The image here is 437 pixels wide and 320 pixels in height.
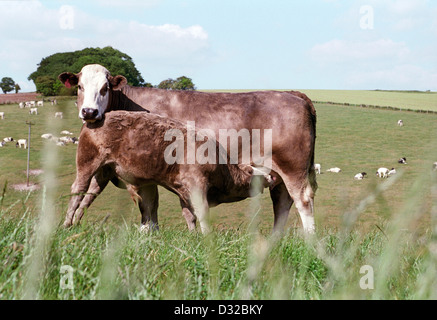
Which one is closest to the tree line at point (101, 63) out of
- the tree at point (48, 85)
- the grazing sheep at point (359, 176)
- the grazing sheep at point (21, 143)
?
the grazing sheep at point (21, 143)

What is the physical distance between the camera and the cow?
344 inches

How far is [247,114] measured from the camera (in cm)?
896

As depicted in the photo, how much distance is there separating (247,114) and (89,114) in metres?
2.99

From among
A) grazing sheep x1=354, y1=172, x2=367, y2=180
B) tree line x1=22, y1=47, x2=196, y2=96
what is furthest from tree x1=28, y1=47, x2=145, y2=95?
grazing sheep x1=354, y1=172, x2=367, y2=180

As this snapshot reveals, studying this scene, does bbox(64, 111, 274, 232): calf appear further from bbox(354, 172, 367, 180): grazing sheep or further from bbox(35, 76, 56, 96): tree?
bbox(354, 172, 367, 180): grazing sheep

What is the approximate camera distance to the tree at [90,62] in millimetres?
94425

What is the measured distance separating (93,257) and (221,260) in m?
0.94

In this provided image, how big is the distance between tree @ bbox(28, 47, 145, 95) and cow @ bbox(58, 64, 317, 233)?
8401cm

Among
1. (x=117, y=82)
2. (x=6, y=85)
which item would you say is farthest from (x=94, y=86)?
(x=6, y=85)

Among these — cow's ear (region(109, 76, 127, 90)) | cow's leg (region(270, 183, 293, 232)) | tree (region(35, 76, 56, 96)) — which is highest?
cow's ear (region(109, 76, 127, 90))

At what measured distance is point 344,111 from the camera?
87.9 m

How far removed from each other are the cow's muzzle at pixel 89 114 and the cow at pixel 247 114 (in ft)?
3.32

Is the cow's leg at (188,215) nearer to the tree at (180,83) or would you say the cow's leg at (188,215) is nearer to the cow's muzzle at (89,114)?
the cow's muzzle at (89,114)
